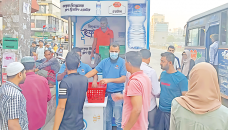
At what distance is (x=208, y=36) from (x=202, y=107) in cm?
792

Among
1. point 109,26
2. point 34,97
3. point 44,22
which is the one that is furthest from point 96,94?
point 44,22

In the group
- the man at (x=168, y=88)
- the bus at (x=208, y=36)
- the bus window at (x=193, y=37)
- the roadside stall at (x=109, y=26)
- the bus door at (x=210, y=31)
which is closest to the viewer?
the man at (x=168, y=88)

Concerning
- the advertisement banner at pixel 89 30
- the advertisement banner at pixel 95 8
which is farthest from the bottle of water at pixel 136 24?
the advertisement banner at pixel 89 30

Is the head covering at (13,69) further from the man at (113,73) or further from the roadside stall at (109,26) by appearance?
the man at (113,73)

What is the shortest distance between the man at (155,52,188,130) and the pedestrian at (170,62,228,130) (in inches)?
59.2

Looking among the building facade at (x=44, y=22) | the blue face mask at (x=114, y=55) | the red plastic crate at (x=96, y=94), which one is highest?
the building facade at (x=44, y=22)

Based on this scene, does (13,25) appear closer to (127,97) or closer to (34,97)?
(34,97)

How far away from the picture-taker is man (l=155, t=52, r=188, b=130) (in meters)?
3.49

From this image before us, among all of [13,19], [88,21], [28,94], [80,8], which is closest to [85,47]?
[88,21]

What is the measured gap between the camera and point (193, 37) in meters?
10.9

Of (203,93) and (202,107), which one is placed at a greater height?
(203,93)

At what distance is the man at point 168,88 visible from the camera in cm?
349

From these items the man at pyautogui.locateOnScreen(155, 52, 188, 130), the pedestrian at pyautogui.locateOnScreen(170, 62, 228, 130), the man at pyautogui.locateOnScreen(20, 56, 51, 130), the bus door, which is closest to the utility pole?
the man at pyautogui.locateOnScreen(20, 56, 51, 130)

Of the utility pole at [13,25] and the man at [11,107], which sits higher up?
the utility pole at [13,25]
